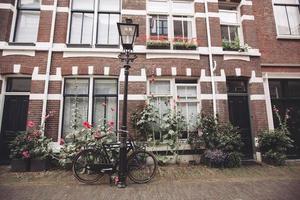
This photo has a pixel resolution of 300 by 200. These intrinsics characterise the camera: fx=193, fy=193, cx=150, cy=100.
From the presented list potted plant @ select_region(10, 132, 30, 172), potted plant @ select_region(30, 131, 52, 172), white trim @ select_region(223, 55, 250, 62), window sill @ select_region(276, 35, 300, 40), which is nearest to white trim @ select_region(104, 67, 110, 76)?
potted plant @ select_region(30, 131, 52, 172)

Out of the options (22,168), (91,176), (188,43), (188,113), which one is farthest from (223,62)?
(22,168)

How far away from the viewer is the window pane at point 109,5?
8.12 meters

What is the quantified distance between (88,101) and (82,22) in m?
3.34

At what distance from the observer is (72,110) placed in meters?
7.28

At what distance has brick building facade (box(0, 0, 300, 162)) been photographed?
7.23 meters

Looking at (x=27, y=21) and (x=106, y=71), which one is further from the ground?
(x=27, y=21)

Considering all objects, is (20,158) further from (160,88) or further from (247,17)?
(247,17)

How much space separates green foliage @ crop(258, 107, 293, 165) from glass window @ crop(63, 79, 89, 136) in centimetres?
678

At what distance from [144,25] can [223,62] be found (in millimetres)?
3612

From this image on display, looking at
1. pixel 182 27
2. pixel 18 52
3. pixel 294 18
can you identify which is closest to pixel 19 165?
pixel 18 52

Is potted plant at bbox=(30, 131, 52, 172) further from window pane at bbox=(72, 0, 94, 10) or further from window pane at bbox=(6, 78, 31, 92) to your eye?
window pane at bbox=(72, 0, 94, 10)

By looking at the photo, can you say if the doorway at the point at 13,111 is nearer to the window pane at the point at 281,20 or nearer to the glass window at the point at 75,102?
the glass window at the point at 75,102

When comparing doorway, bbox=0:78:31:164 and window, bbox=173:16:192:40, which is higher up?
window, bbox=173:16:192:40

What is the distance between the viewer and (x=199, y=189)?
193 inches
